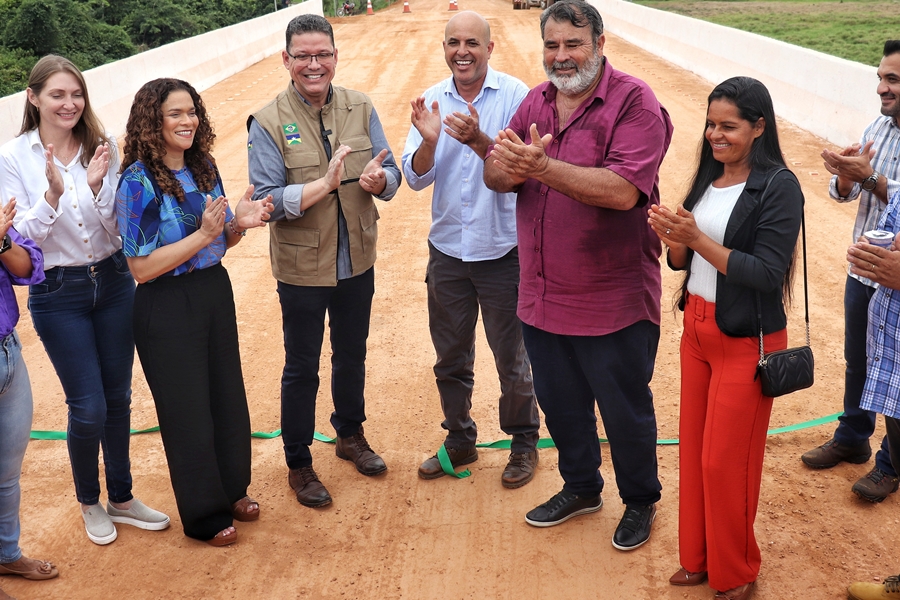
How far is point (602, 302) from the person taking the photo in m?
4.16

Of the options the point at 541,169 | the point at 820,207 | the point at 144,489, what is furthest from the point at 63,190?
the point at 820,207

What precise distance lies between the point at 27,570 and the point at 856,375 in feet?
14.9

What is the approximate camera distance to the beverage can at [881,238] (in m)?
3.69

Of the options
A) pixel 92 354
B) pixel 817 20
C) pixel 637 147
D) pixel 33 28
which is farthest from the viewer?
pixel 817 20

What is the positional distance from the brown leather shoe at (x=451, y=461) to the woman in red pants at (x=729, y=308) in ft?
5.26

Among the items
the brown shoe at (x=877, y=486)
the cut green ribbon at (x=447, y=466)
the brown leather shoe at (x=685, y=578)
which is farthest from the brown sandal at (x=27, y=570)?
the brown shoe at (x=877, y=486)

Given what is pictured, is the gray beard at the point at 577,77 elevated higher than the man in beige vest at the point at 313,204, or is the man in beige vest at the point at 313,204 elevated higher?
the gray beard at the point at 577,77

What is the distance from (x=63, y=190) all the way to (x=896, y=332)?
13.1 ft

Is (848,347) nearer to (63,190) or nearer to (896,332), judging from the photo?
(896,332)

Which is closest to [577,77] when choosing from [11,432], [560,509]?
[560,509]

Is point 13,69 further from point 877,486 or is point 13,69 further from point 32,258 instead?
point 877,486

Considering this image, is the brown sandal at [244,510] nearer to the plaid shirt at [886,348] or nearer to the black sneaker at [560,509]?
the black sneaker at [560,509]

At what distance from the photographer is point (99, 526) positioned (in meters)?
4.66

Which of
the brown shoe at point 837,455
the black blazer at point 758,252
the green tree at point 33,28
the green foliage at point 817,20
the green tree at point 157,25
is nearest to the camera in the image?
the black blazer at point 758,252
